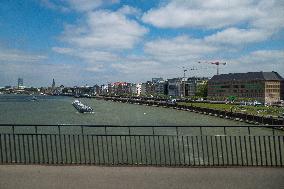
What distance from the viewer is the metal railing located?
11641 millimetres

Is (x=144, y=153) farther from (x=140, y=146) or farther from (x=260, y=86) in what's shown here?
(x=260, y=86)

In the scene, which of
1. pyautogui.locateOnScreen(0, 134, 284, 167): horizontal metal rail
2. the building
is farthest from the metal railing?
the building

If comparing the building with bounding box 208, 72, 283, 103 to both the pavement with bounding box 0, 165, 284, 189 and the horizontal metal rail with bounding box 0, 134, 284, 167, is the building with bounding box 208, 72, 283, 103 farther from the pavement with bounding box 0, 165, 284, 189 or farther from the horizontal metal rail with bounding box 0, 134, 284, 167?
the pavement with bounding box 0, 165, 284, 189

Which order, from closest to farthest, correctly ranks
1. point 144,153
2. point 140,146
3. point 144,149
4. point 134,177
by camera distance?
1. point 134,177
2. point 140,146
3. point 144,153
4. point 144,149

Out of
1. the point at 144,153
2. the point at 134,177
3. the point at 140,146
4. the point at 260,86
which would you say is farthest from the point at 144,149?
the point at 260,86

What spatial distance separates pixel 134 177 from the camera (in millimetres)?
9539

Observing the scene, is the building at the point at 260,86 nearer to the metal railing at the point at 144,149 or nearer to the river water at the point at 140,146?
the river water at the point at 140,146

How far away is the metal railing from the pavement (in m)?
0.75

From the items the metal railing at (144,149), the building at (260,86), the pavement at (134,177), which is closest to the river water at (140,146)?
the metal railing at (144,149)

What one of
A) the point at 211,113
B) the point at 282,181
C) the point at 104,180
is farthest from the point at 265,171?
the point at 211,113

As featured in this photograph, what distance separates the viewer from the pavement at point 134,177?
8.85 m

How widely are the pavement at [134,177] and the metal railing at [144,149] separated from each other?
0.75 meters

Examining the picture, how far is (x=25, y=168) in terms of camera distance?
34.1 feet

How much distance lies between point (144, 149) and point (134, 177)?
23.6 m
